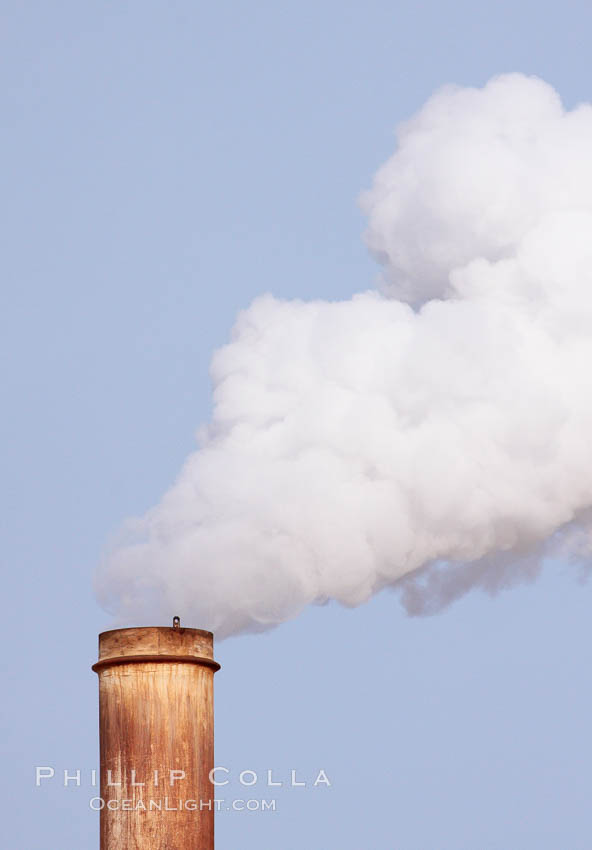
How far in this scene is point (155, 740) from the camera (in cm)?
Result: 965

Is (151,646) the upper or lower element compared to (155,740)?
upper

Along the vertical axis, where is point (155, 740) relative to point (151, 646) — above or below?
below

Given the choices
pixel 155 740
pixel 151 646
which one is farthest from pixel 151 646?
pixel 155 740

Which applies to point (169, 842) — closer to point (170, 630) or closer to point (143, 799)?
point (143, 799)

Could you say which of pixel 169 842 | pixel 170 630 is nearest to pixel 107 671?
pixel 170 630

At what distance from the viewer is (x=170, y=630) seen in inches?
388

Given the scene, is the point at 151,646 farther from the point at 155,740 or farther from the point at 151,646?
the point at 155,740

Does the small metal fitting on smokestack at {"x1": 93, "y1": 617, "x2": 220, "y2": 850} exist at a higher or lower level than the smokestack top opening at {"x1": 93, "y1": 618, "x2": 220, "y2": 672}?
lower

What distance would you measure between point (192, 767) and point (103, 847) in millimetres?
689

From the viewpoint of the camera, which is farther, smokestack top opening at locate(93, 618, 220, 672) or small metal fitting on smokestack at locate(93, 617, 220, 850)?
smokestack top opening at locate(93, 618, 220, 672)

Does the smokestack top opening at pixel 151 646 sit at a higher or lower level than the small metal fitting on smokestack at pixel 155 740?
higher

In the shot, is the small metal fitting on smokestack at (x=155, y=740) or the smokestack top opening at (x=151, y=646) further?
the smokestack top opening at (x=151, y=646)

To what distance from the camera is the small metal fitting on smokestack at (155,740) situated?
955 centimetres

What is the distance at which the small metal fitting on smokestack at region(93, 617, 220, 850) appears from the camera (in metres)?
9.55
